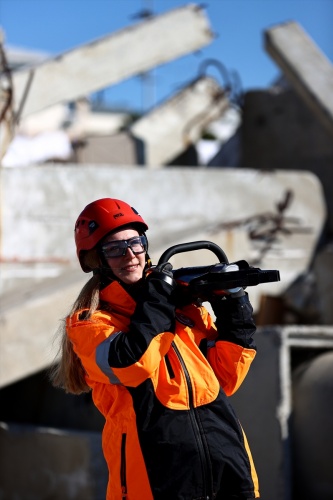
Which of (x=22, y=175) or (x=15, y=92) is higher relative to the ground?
(x=15, y=92)

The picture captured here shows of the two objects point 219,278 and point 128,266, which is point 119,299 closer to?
point 128,266

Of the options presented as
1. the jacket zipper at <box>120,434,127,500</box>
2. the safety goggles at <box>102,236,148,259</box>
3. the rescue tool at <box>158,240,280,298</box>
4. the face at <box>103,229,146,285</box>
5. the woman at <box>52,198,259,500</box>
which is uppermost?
the safety goggles at <box>102,236,148,259</box>

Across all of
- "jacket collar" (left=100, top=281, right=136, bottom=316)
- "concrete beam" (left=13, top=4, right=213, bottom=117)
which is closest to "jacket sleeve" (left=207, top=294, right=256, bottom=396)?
"jacket collar" (left=100, top=281, right=136, bottom=316)

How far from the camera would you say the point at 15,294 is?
6.57 m

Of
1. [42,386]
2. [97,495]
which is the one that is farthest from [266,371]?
[42,386]

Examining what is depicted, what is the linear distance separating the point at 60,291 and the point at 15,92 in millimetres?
2866

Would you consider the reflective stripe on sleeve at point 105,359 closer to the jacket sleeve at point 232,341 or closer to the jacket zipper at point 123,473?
the jacket zipper at point 123,473

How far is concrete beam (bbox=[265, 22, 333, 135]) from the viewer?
28.4 ft

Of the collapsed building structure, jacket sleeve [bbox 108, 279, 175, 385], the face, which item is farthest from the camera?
the collapsed building structure

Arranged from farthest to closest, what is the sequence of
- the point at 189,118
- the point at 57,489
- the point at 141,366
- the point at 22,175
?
the point at 189,118, the point at 22,175, the point at 57,489, the point at 141,366

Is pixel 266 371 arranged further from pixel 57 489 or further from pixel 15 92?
pixel 15 92

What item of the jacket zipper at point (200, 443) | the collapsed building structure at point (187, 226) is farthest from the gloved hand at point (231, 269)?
the collapsed building structure at point (187, 226)

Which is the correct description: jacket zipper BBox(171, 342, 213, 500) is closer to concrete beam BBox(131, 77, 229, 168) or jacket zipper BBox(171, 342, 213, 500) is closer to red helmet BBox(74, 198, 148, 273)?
red helmet BBox(74, 198, 148, 273)

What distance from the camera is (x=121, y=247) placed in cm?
290
